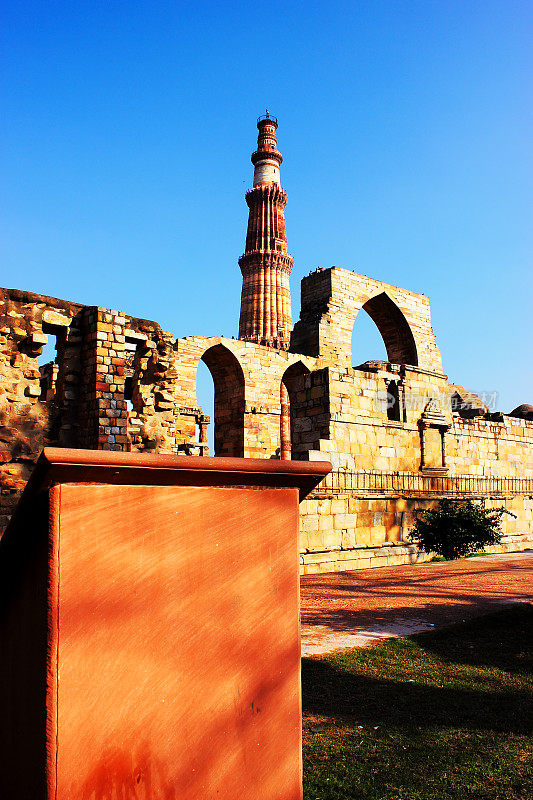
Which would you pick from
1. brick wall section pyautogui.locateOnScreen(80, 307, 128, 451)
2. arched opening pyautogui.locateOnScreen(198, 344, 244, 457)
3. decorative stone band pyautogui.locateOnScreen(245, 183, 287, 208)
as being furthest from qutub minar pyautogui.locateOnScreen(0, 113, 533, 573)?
decorative stone band pyautogui.locateOnScreen(245, 183, 287, 208)

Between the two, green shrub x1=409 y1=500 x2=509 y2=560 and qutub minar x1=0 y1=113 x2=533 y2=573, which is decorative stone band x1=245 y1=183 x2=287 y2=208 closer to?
qutub minar x1=0 y1=113 x2=533 y2=573

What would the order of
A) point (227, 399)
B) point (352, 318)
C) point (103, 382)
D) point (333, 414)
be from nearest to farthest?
point (103, 382), point (333, 414), point (352, 318), point (227, 399)

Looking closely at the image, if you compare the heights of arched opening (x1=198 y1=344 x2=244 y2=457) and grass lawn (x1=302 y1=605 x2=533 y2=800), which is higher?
arched opening (x1=198 y1=344 x2=244 y2=457)

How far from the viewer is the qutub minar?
28.1ft

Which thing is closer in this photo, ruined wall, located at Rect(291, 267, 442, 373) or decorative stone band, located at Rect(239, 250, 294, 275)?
ruined wall, located at Rect(291, 267, 442, 373)

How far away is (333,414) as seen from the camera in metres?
9.79

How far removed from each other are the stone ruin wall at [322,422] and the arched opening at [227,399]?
529 centimetres

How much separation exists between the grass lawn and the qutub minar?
4.21 m

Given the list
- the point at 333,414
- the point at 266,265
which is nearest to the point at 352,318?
the point at 333,414

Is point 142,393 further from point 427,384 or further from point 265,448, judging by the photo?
point 265,448

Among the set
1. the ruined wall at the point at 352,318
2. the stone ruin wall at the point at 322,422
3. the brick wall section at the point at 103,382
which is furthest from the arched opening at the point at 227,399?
the brick wall section at the point at 103,382

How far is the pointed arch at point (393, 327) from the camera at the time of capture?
16.0 metres

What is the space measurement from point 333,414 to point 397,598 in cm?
428

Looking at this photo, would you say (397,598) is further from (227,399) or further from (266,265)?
(266,265)
